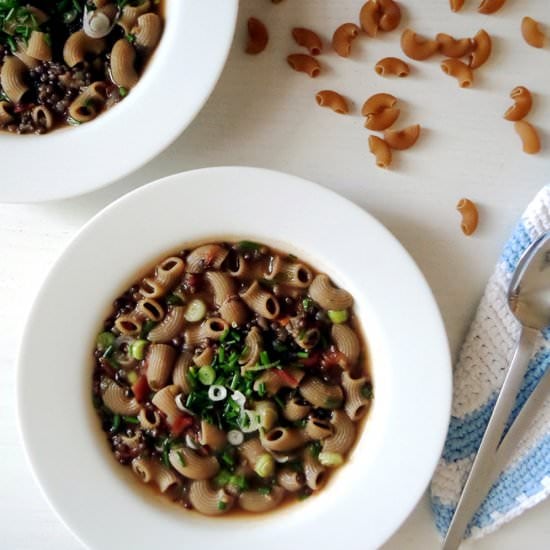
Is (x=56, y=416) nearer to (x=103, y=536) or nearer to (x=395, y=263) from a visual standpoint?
(x=103, y=536)

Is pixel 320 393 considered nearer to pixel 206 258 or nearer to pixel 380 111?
pixel 206 258

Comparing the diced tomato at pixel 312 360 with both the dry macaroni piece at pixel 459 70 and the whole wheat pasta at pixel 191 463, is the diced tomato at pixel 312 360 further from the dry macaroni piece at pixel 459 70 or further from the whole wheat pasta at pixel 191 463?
the dry macaroni piece at pixel 459 70

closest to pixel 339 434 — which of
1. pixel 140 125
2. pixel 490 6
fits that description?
pixel 140 125

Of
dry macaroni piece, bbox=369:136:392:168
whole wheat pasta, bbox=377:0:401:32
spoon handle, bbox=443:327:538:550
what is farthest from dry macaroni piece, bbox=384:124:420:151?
spoon handle, bbox=443:327:538:550

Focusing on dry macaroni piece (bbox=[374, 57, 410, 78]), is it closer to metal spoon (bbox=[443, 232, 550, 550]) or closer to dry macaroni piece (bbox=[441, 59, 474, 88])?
dry macaroni piece (bbox=[441, 59, 474, 88])

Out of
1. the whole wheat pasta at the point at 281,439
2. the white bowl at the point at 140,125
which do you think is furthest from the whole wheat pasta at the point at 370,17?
the whole wheat pasta at the point at 281,439

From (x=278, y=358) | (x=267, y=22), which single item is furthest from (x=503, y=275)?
(x=267, y=22)
